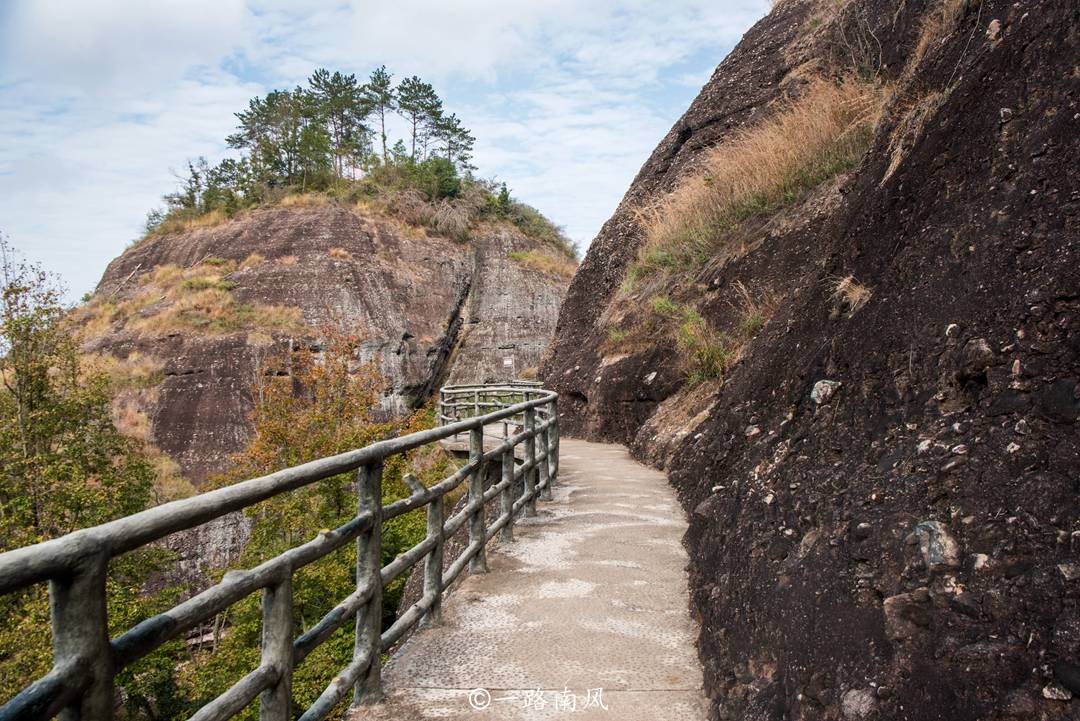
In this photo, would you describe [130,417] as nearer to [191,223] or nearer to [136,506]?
[136,506]

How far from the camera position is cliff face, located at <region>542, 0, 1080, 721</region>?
7.48 feet

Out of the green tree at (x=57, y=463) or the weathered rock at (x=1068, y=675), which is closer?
the weathered rock at (x=1068, y=675)

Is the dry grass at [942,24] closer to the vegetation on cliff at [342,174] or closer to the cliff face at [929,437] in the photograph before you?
the cliff face at [929,437]

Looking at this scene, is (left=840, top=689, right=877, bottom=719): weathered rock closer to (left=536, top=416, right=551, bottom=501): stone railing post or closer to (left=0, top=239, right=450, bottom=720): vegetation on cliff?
(left=536, top=416, right=551, bottom=501): stone railing post

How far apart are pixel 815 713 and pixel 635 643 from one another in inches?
60.0

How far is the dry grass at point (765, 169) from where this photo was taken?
1112cm

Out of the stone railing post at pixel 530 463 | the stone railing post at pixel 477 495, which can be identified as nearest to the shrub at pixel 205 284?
the stone railing post at pixel 530 463

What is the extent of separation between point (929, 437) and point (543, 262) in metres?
43.6

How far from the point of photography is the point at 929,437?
10.5ft

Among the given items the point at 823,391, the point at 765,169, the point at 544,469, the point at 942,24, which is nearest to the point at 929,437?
the point at 823,391

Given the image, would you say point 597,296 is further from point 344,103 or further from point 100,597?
point 344,103

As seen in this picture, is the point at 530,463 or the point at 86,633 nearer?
the point at 86,633

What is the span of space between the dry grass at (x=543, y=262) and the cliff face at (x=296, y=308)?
542 millimetres

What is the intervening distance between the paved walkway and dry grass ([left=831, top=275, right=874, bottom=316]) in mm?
2241
